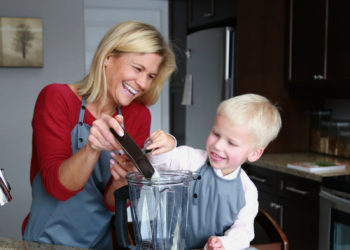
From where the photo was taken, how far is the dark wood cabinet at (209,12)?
3297 millimetres

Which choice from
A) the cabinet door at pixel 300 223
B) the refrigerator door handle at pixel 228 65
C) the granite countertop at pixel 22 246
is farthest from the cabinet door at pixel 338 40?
the granite countertop at pixel 22 246

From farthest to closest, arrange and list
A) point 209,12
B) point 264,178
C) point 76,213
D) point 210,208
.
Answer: point 209,12 < point 264,178 < point 76,213 < point 210,208

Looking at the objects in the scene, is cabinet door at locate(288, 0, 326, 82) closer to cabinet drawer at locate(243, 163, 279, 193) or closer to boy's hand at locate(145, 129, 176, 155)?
cabinet drawer at locate(243, 163, 279, 193)

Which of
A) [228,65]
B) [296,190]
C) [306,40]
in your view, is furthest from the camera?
[228,65]

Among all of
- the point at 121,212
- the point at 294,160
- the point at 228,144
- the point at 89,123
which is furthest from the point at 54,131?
the point at 294,160

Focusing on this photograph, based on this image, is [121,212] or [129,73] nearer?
[121,212]

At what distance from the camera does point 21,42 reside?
325 centimetres

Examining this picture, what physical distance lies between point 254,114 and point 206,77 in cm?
224

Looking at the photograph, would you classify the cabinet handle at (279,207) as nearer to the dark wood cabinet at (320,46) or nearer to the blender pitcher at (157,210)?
the dark wood cabinet at (320,46)

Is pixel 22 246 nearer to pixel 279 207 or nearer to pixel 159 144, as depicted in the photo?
pixel 159 144

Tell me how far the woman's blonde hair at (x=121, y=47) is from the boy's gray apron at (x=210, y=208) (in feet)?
1.36

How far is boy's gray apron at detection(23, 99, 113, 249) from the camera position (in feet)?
4.52

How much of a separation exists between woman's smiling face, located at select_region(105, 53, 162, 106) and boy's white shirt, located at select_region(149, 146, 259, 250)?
222 millimetres

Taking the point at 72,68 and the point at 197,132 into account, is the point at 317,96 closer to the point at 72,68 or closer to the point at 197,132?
the point at 197,132
